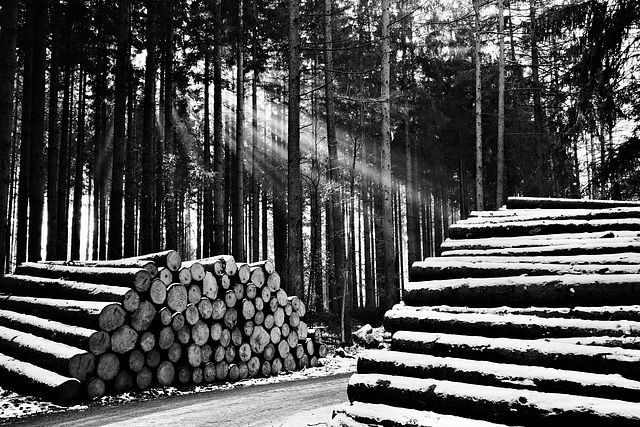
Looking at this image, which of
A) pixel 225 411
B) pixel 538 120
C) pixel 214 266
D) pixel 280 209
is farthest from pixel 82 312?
pixel 538 120

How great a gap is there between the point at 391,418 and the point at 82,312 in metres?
6.23

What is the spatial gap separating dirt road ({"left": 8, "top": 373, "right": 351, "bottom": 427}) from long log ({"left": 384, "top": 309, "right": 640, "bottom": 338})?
1595mm

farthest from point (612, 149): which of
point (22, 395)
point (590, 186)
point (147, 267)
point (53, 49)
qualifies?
point (53, 49)

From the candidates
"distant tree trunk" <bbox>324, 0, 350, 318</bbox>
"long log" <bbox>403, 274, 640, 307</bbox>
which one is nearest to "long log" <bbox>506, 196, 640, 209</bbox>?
"long log" <bbox>403, 274, 640, 307</bbox>

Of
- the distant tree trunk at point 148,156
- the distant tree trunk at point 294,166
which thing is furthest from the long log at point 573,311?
the distant tree trunk at point 148,156

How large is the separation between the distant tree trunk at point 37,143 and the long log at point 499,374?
13226mm

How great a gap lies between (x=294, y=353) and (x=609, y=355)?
27.3ft

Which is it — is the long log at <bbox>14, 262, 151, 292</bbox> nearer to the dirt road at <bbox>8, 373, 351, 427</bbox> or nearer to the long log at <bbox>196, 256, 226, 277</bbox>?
the long log at <bbox>196, 256, 226, 277</bbox>

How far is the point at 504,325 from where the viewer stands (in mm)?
3947

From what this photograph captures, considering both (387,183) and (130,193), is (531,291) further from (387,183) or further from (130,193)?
(130,193)

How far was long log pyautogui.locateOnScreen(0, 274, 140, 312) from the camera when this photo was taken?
8016 mm

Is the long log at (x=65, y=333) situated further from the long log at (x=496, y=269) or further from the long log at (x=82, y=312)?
the long log at (x=496, y=269)

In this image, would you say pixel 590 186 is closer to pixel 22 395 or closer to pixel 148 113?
pixel 22 395

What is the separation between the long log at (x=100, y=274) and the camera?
823 centimetres
